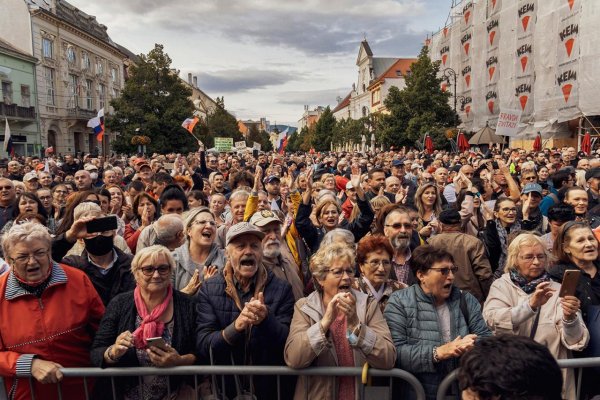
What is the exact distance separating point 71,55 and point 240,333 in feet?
152

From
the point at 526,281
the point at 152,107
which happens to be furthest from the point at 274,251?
the point at 152,107

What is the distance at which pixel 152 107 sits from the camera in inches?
1462

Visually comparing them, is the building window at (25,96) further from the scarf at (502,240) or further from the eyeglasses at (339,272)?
the eyeglasses at (339,272)

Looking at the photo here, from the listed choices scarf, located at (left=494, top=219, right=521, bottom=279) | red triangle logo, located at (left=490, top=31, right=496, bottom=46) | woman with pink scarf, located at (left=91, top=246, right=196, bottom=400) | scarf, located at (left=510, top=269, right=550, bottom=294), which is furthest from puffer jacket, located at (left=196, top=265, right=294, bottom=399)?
red triangle logo, located at (left=490, top=31, right=496, bottom=46)

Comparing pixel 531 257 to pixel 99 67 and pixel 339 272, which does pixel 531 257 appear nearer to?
pixel 339 272

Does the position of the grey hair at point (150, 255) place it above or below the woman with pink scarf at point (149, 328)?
above

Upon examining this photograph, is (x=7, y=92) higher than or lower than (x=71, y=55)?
lower

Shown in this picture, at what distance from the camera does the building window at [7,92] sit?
3334cm

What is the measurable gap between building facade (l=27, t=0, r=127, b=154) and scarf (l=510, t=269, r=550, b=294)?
38.8 m

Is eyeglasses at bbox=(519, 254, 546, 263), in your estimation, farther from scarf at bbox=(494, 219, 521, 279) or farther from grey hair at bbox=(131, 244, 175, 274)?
grey hair at bbox=(131, 244, 175, 274)

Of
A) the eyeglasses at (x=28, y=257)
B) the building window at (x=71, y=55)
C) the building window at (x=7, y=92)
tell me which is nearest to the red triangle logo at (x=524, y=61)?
the eyeglasses at (x=28, y=257)

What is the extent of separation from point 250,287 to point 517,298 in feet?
6.16

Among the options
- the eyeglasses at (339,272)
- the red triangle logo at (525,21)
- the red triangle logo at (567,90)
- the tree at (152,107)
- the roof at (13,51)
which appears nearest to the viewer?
the eyeglasses at (339,272)

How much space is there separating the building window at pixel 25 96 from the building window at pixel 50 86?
2.72 m
